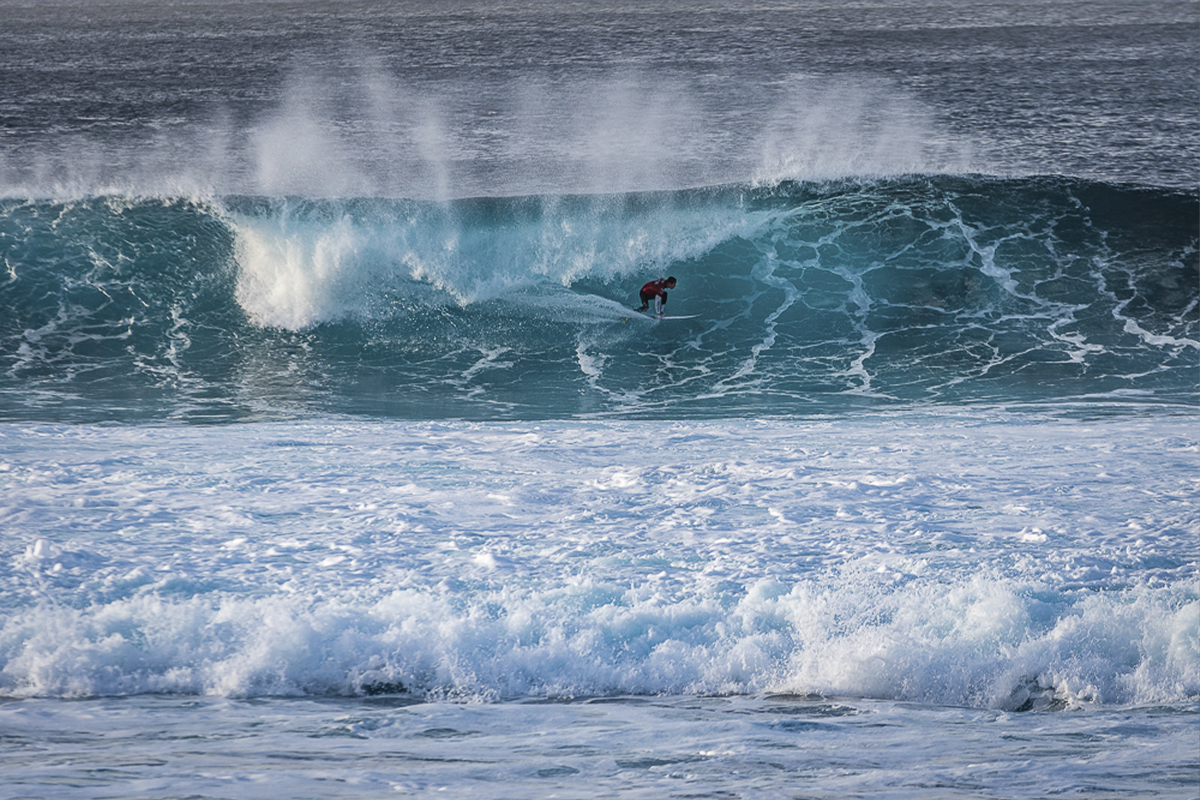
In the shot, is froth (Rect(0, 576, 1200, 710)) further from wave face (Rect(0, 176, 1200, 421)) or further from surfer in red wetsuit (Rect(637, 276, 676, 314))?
surfer in red wetsuit (Rect(637, 276, 676, 314))

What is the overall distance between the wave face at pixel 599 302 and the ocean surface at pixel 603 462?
2.6 inches

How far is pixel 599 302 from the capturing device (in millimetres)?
11594

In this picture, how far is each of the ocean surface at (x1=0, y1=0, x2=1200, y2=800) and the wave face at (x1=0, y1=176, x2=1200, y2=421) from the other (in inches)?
2.6

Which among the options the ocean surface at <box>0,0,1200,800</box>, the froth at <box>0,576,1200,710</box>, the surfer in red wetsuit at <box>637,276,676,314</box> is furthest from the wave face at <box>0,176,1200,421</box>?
the froth at <box>0,576,1200,710</box>

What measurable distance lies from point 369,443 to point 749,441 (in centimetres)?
264

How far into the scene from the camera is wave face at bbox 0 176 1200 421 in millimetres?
9125

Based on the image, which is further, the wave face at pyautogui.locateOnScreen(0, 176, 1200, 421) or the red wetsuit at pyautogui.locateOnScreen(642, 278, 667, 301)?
the red wetsuit at pyautogui.locateOnScreen(642, 278, 667, 301)

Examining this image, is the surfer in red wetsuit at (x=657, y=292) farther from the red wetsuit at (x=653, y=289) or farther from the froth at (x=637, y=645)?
the froth at (x=637, y=645)

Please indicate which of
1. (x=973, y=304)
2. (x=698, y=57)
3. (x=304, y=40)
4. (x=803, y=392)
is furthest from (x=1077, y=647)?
(x=304, y=40)

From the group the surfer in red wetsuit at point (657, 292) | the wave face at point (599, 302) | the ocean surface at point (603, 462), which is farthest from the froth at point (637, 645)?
the surfer in red wetsuit at point (657, 292)

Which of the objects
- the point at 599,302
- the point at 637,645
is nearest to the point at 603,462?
the point at 637,645

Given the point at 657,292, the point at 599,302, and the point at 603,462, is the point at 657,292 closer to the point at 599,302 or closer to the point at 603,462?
the point at 599,302

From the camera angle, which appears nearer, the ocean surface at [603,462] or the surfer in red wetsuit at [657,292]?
the ocean surface at [603,462]

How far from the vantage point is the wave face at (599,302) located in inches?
359
